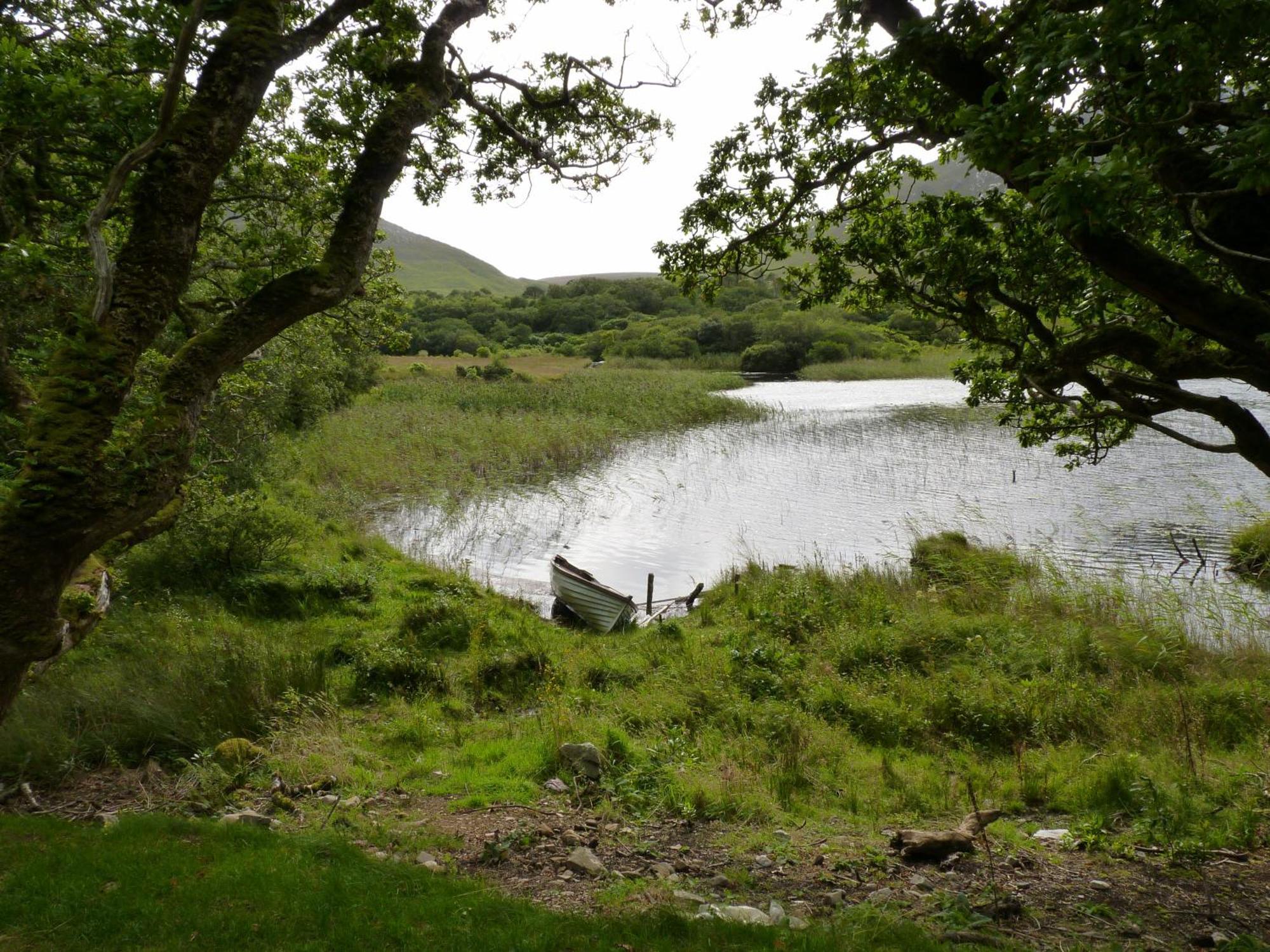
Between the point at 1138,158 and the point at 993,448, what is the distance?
25.7 meters

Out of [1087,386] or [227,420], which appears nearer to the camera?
[1087,386]

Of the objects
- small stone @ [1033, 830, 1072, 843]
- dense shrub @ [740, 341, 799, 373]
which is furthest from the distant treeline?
small stone @ [1033, 830, 1072, 843]

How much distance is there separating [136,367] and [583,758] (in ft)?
16.8

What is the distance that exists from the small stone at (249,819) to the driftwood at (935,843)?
5.08 metres

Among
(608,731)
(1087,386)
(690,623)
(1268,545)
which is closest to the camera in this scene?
(1087,386)

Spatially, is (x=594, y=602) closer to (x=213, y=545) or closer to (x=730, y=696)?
(x=730, y=696)

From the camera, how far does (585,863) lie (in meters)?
5.24

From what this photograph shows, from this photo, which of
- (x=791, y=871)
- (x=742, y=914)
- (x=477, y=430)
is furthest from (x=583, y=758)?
(x=477, y=430)

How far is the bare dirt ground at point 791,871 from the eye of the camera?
172 inches

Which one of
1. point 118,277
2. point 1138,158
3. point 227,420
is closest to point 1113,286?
point 1138,158

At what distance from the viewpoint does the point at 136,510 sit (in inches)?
160

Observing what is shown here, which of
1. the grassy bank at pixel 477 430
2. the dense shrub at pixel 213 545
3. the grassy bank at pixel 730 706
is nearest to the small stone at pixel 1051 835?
the grassy bank at pixel 730 706

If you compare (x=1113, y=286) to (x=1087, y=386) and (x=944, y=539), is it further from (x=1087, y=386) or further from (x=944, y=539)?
(x=944, y=539)

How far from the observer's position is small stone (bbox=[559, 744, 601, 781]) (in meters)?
6.88
